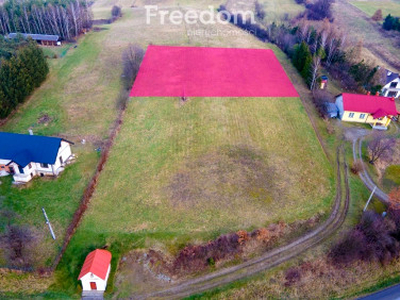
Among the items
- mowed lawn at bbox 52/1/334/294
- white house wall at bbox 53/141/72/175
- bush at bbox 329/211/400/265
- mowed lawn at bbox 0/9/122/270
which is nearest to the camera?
bush at bbox 329/211/400/265

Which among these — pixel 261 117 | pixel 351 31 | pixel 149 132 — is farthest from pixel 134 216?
pixel 351 31

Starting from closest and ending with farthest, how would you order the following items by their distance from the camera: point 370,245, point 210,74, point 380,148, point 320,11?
point 370,245 < point 380,148 < point 210,74 < point 320,11

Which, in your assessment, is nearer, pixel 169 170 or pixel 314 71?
pixel 169 170

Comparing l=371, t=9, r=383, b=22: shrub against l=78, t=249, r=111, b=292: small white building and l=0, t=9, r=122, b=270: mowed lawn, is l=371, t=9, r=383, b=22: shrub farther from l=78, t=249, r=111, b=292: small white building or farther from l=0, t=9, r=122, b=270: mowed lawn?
l=78, t=249, r=111, b=292: small white building

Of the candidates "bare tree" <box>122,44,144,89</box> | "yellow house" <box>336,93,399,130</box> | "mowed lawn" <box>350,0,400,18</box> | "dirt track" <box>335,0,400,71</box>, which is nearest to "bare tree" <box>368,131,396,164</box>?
"yellow house" <box>336,93,399,130</box>

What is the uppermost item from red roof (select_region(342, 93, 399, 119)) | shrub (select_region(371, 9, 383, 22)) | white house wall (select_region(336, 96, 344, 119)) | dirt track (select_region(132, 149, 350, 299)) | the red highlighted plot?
shrub (select_region(371, 9, 383, 22))

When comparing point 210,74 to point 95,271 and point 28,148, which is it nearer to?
point 28,148

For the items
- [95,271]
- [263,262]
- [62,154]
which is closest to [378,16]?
[263,262]
